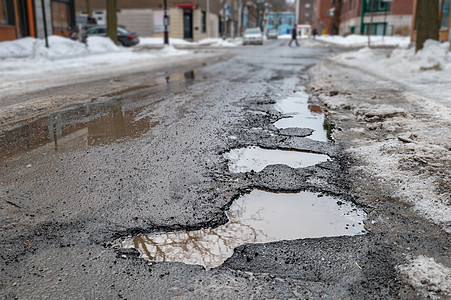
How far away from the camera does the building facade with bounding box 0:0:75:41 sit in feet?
65.2

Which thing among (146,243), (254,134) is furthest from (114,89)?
(146,243)

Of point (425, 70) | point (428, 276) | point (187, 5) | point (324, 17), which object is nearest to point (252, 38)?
point (187, 5)

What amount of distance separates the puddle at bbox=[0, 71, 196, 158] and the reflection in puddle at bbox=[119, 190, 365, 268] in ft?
8.11

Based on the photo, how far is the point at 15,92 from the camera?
28.8ft

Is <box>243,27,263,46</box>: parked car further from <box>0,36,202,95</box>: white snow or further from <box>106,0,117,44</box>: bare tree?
<box>0,36,202,95</box>: white snow

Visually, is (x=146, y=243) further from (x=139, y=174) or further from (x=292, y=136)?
(x=292, y=136)

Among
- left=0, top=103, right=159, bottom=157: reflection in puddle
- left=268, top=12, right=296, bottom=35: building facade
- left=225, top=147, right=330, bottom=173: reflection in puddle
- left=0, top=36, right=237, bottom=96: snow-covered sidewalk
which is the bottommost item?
left=225, top=147, right=330, bottom=173: reflection in puddle

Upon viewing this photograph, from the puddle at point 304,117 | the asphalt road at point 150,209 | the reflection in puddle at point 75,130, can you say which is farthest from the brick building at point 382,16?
the asphalt road at point 150,209

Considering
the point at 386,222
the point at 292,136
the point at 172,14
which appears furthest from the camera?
the point at 172,14

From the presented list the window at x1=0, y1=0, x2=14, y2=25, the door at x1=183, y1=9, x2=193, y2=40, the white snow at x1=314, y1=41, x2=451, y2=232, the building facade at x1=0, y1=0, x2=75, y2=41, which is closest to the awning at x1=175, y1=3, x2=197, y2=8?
the door at x1=183, y1=9, x2=193, y2=40

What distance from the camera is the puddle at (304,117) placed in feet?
18.3

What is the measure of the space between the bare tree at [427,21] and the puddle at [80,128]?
35.3ft

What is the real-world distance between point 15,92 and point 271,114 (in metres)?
5.84

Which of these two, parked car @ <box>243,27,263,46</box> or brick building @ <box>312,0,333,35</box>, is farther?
brick building @ <box>312,0,333,35</box>
